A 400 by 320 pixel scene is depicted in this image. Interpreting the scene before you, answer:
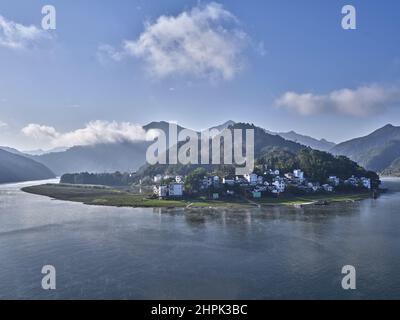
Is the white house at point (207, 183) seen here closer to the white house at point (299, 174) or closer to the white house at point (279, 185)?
the white house at point (279, 185)

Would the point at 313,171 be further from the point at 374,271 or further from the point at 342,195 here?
the point at 374,271

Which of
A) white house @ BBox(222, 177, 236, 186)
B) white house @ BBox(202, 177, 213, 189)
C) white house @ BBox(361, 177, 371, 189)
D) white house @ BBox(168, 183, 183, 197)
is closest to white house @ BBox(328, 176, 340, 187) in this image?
white house @ BBox(361, 177, 371, 189)

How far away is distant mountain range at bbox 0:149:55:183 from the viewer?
104312mm

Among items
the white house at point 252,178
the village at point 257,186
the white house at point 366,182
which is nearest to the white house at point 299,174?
the village at point 257,186

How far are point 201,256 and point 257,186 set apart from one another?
30465mm

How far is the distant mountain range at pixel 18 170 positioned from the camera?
10431cm

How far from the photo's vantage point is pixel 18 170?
11412 cm

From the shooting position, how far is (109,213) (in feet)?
105

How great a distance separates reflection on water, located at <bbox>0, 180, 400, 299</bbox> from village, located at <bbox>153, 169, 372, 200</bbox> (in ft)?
46.6

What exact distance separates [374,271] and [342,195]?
35.2m

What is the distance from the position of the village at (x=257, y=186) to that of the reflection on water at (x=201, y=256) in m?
14.2

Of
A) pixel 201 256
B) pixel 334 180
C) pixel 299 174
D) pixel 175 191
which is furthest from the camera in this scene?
pixel 299 174

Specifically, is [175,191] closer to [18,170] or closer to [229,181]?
[229,181]

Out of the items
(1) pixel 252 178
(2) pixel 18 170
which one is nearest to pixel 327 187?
(1) pixel 252 178
